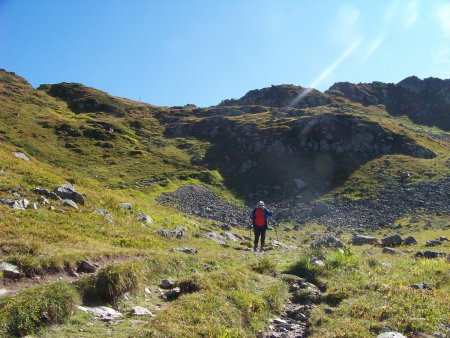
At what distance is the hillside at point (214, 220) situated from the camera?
10.9 meters

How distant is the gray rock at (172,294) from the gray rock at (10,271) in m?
4.31

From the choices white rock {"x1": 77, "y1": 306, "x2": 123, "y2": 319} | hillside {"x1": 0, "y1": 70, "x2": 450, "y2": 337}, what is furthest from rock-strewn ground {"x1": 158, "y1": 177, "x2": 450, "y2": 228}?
white rock {"x1": 77, "y1": 306, "x2": 123, "y2": 319}

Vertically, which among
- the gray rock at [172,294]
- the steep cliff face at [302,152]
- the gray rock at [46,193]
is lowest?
the gray rock at [172,294]

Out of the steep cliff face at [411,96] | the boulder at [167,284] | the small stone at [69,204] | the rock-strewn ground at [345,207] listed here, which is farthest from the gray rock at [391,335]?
the steep cliff face at [411,96]

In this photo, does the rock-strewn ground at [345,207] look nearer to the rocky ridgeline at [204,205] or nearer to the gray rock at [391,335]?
the rocky ridgeline at [204,205]

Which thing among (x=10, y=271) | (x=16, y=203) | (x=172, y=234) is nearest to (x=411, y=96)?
(x=172, y=234)

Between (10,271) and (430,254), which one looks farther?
(430,254)

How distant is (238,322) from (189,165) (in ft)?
248

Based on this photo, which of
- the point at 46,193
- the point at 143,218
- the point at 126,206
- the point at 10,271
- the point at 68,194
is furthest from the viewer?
the point at 126,206

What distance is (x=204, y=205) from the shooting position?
5916 centimetres

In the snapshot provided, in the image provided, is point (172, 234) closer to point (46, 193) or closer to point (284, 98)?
point (46, 193)

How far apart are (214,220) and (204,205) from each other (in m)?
10.8

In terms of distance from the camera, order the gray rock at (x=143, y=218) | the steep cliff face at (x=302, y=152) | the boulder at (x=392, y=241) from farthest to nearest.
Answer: the steep cliff face at (x=302, y=152) < the boulder at (x=392, y=241) < the gray rock at (x=143, y=218)

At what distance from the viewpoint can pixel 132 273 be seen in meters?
12.1
